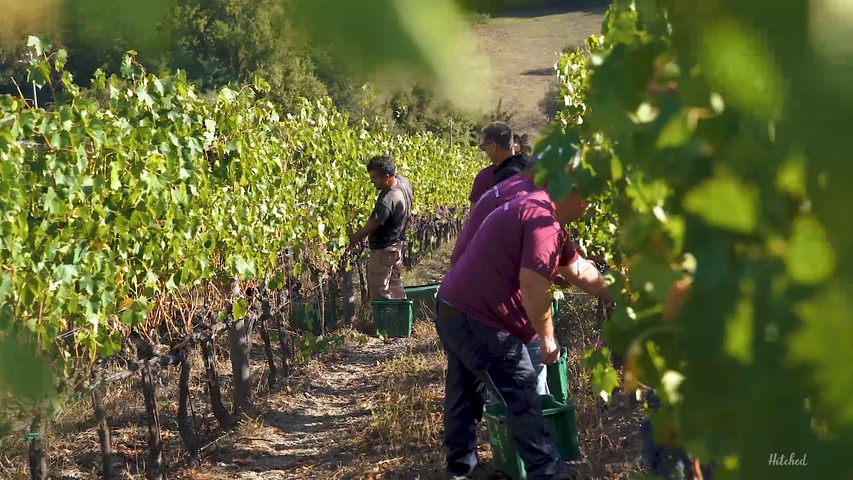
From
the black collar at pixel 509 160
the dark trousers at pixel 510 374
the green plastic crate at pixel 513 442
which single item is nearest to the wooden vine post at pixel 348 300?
the black collar at pixel 509 160

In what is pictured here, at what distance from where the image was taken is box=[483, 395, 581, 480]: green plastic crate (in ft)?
12.7

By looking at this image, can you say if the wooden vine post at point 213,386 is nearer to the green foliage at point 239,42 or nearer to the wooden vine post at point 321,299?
the wooden vine post at point 321,299

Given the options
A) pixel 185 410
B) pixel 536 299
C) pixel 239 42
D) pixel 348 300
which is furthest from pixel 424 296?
pixel 239 42

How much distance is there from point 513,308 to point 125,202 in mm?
1975

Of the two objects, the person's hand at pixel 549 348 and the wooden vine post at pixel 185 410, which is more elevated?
the person's hand at pixel 549 348

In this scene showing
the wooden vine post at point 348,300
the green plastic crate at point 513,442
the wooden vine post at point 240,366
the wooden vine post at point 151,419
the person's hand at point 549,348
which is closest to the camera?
the person's hand at point 549,348

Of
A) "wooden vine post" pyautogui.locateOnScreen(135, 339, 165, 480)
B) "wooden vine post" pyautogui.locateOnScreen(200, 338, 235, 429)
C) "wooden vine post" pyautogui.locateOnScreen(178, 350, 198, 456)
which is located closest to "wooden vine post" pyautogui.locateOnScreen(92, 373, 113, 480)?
"wooden vine post" pyautogui.locateOnScreen(135, 339, 165, 480)

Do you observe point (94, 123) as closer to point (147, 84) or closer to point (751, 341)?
point (147, 84)

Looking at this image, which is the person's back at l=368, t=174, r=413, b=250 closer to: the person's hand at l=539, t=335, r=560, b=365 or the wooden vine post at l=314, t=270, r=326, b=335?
the wooden vine post at l=314, t=270, r=326, b=335

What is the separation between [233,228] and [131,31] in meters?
5.24

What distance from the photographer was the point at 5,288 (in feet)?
11.2

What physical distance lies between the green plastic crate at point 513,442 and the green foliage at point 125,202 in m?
1.73

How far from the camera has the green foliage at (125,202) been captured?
11.9 ft

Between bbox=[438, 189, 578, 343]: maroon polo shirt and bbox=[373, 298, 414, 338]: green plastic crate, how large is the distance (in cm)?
429
